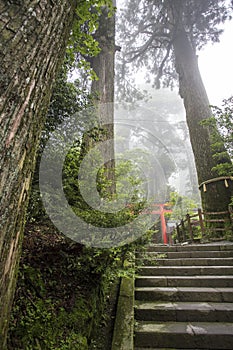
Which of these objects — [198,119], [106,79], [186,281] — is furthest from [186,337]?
[198,119]

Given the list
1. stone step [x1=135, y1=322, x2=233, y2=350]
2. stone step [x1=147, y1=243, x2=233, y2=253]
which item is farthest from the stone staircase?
stone step [x1=147, y1=243, x2=233, y2=253]

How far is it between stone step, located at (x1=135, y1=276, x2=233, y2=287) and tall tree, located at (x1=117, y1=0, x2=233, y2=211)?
14.7 ft

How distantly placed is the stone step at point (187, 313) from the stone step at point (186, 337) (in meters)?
0.15

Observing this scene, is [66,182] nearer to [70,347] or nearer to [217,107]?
[70,347]

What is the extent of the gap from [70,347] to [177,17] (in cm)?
1267

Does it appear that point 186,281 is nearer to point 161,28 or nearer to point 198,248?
point 198,248

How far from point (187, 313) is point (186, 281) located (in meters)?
0.74

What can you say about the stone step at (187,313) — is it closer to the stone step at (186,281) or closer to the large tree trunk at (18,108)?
the stone step at (186,281)

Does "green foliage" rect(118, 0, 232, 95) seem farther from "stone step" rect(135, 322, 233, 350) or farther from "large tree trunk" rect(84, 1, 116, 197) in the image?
"stone step" rect(135, 322, 233, 350)

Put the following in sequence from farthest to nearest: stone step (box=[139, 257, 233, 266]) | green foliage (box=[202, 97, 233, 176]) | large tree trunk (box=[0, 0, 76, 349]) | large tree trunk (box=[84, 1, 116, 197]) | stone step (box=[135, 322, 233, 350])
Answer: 1. green foliage (box=[202, 97, 233, 176])
2. large tree trunk (box=[84, 1, 116, 197])
3. stone step (box=[139, 257, 233, 266])
4. stone step (box=[135, 322, 233, 350])
5. large tree trunk (box=[0, 0, 76, 349])

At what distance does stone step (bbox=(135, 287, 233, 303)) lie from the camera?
277cm

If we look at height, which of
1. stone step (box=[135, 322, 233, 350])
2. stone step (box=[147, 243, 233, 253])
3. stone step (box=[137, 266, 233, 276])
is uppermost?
stone step (box=[147, 243, 233, 253])

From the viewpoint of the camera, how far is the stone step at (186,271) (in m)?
3.44

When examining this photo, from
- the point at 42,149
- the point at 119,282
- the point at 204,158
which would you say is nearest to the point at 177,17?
the point at 204,158
